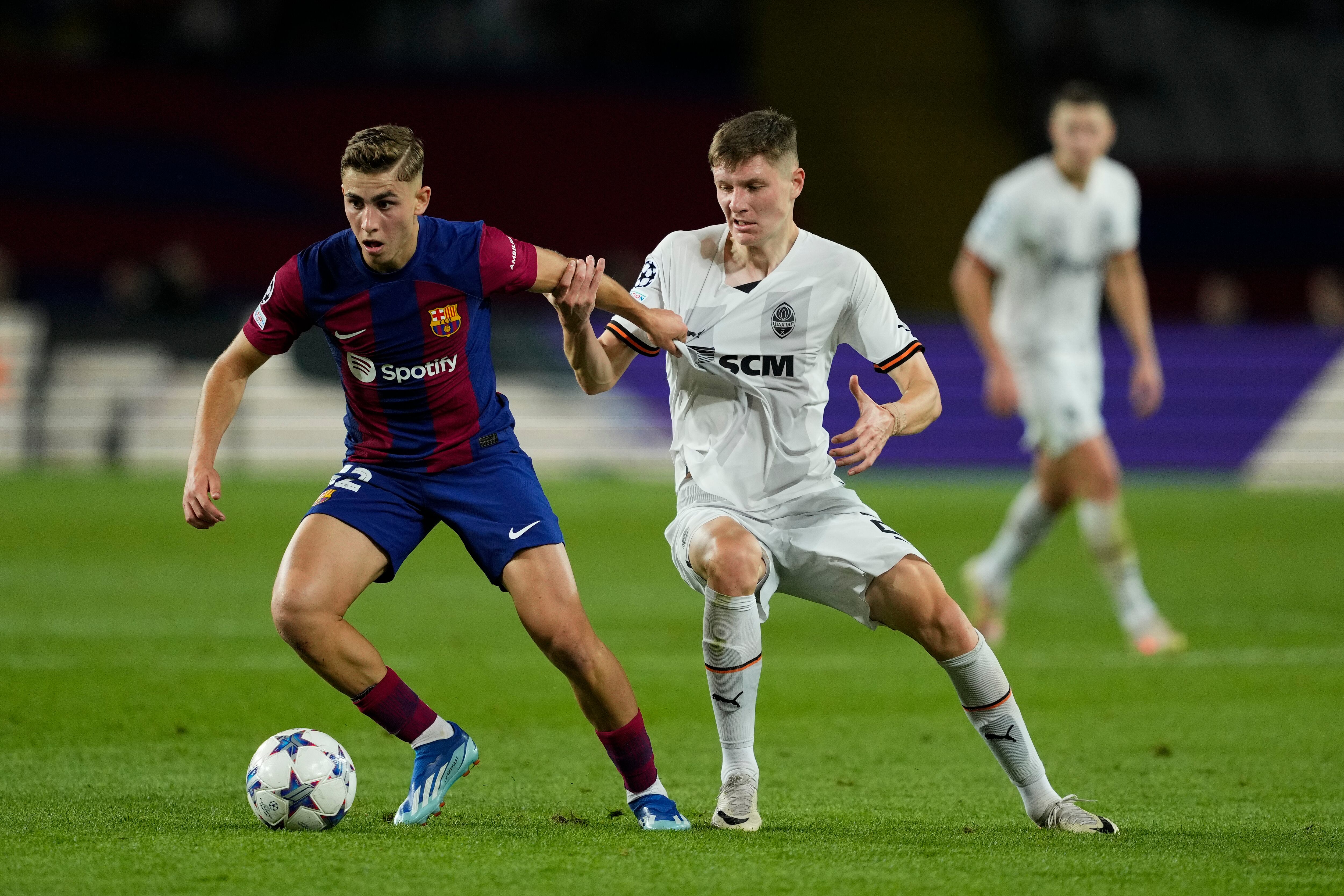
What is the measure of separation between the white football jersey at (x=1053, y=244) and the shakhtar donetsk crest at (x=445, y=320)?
4.39 meters

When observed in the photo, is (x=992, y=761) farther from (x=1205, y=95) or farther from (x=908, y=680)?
(x=1205, y=95)

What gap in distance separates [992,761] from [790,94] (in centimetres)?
2410

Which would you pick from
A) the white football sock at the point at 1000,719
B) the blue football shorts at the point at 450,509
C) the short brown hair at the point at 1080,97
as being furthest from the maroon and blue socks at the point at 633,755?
the short brown hair at the point at 1080,97

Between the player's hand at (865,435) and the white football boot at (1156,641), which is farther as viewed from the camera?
the white football boot at (1156,641)

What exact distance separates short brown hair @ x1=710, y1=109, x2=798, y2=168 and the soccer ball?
206 cm

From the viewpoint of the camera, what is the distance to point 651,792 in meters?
4.80

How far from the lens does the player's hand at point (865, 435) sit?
4.39 m

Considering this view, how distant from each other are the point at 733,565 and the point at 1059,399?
456cm

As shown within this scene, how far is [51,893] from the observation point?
3.70 meters

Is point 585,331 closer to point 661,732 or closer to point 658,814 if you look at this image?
point 658,814

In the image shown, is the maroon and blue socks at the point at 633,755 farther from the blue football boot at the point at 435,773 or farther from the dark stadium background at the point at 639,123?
the dark stadium background at the point at 639,123

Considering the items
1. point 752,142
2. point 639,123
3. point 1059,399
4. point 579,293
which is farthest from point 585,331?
point 639,123

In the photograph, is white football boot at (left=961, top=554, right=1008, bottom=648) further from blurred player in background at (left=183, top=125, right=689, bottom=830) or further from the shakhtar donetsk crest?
the shakhtar donetsk crest

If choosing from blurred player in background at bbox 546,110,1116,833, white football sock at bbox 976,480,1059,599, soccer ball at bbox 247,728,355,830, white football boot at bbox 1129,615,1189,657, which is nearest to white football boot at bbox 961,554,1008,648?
white football sock at bbox 976,480,1059,599
